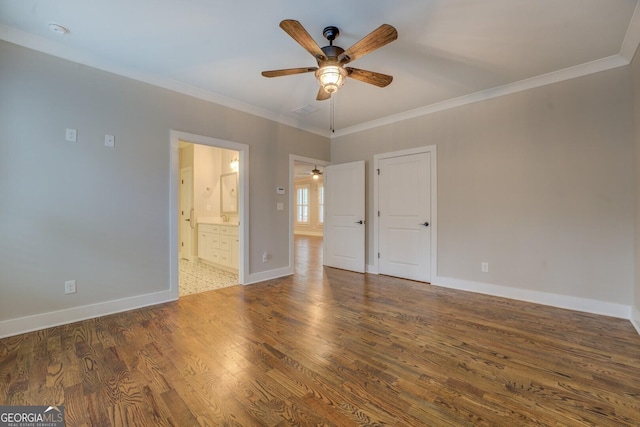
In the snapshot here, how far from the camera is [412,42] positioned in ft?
8.43

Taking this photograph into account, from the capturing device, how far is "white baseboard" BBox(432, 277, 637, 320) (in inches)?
114

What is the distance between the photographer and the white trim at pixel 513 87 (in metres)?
2.90

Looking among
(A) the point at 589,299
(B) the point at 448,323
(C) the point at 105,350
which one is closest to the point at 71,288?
(C) the point at 105,350

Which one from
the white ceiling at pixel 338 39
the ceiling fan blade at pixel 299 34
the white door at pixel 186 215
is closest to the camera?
the ceiling fan blade at pixel 299 34

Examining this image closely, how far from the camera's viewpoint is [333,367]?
1948mm

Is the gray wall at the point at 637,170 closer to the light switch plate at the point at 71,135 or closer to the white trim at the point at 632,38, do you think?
the white trim at the point at 632,38

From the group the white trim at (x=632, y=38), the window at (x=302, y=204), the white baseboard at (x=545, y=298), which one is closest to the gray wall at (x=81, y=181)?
the white baseboard at (x=545, y=298)

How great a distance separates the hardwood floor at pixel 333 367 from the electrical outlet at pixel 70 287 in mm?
334

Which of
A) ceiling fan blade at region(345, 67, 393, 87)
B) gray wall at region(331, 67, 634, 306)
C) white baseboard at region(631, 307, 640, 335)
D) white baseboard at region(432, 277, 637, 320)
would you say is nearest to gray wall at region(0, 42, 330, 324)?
ceiling fan blade at region(345, 67, 393, 87)

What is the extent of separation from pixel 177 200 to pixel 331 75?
2427mm

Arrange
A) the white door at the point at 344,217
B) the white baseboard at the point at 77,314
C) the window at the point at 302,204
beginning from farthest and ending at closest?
the window at the point at 302,204 < the white door at the point at 344,217 < the white baseboard at the point at 77,314

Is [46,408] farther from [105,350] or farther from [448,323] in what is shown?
[448,323]

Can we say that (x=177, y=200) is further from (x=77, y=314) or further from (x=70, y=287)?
(x=77, y=314)

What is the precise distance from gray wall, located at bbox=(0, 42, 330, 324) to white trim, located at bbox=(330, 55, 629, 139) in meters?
3.02
